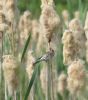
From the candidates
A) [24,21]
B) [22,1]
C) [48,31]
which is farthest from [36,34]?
[22,1]

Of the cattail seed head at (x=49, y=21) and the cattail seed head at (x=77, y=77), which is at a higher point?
the cattail seed head at (x=49, y=21)

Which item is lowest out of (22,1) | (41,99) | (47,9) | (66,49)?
(41,99)

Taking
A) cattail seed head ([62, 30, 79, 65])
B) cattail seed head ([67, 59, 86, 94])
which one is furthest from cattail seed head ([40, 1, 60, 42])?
cattail seed head ([67, 59, 86, 94])

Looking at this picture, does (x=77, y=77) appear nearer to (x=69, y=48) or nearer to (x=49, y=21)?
(x=69, y=48)

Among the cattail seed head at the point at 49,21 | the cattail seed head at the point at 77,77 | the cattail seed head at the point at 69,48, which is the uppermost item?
the cattail seed head at the point at 49,21

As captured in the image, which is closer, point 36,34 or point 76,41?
point 76,41

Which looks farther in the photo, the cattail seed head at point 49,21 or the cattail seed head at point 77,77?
the cattail seed head at point 49,21

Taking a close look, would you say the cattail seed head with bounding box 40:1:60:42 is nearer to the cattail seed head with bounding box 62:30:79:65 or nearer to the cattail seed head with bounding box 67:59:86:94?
the cattail seed head with bounding box 62:30:79:65

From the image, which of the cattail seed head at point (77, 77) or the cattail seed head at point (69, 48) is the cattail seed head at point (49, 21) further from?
the cattail seed head at point (77, 77)

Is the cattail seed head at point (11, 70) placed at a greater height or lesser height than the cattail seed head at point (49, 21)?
lesser

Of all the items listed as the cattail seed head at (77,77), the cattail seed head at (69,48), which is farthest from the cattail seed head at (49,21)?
the cattail seed head at (77,77)

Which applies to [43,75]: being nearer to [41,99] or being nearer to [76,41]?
[41,99]
